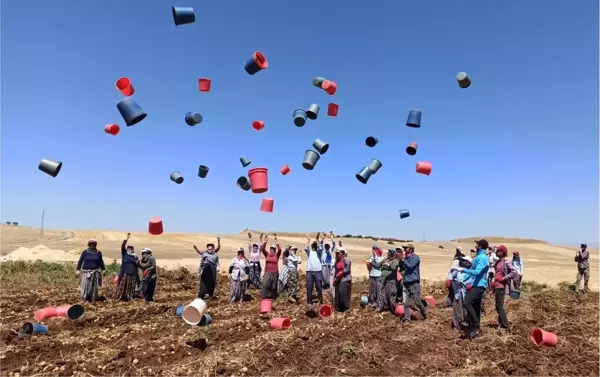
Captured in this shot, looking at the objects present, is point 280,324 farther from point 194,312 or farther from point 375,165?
point 375,165

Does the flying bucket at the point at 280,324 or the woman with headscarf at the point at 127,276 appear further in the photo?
the woman with headscarf at the point at 127,276

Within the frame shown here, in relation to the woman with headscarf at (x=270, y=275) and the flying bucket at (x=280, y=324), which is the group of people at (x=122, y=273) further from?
the flying bucket at (x=280, y=324)

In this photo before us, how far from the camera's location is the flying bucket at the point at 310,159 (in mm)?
9500

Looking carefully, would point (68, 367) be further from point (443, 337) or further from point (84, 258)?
point (443, 337)

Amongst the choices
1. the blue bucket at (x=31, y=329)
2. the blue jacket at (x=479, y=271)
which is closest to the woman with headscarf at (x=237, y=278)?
the blue bucket at (x=31, y=329)

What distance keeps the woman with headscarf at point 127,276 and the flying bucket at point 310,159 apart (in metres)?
5.08

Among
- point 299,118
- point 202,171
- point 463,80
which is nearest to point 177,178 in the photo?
point 202,171

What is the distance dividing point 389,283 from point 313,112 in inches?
164

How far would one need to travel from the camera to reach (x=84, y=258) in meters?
11.0

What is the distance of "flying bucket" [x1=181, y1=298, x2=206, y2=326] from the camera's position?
7.82 meters

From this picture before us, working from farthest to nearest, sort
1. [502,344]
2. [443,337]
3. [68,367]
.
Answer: [443,337] → [502,344] → [68,367]

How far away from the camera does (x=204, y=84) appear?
9.79m

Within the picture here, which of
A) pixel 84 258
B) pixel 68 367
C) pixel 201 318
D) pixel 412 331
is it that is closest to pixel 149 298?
pixel 84 258

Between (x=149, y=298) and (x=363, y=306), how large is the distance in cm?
537
